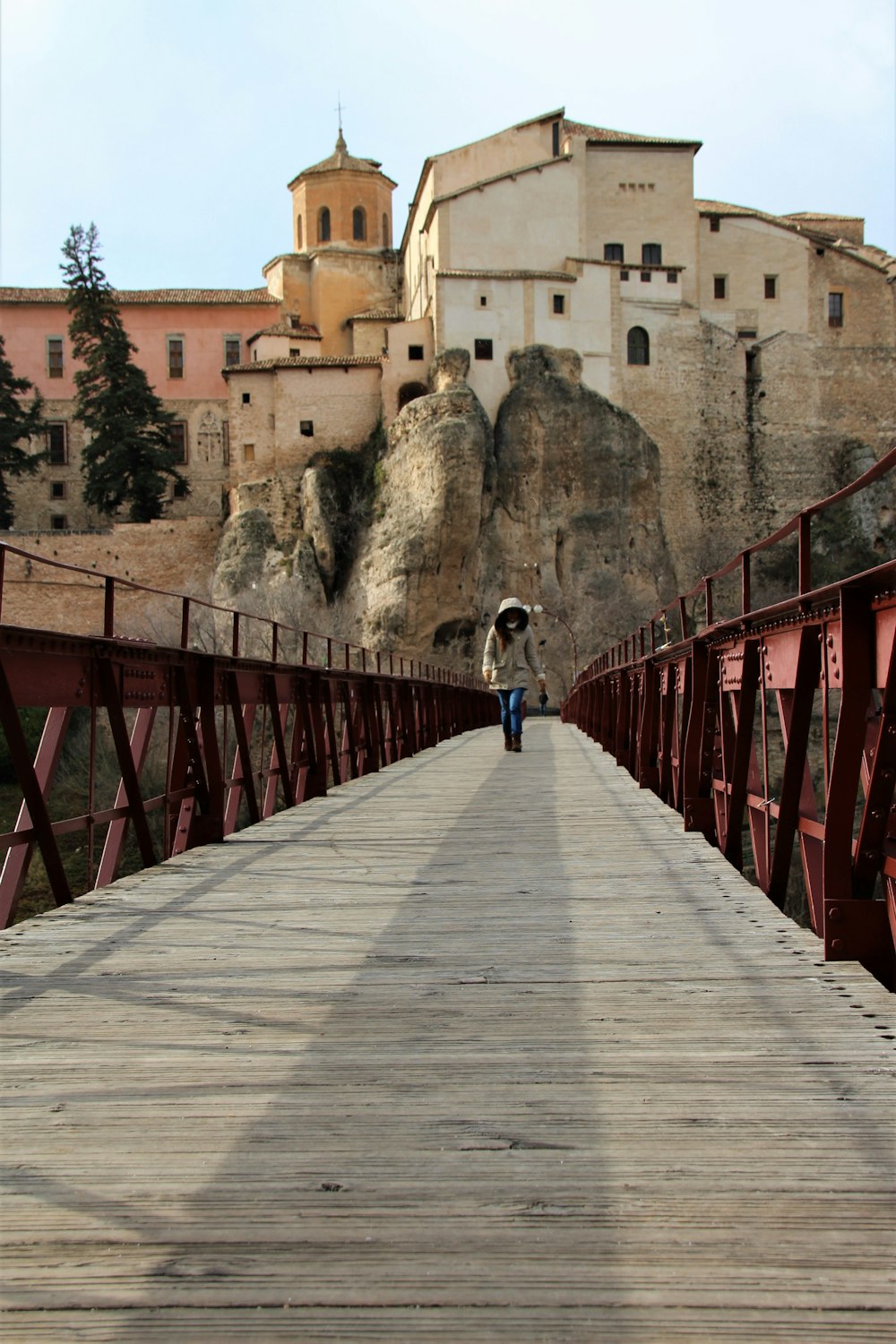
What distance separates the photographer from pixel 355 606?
163 ft

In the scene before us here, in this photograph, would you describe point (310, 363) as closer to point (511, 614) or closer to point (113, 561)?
point (113, 561)

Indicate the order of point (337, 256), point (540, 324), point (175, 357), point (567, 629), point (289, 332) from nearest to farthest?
point (567, 629), point (540, 324), point (289, 332), point (337, 256), point (175, 357)

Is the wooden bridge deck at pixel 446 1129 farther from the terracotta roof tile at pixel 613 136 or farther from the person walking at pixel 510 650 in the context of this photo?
the terracotta roof tile at pixel 613 136

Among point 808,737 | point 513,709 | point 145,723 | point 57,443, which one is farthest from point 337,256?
point 808,737

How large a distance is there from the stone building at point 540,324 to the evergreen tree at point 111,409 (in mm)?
3428

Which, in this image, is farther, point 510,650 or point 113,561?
point 113,561

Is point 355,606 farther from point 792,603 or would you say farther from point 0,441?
point 792,603

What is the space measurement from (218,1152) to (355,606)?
4749cm

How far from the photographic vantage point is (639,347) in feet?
176

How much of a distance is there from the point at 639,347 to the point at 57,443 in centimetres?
2752

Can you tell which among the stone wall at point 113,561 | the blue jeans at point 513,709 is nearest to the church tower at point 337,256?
the stone wall at point 113,561

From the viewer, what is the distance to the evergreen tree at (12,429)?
53.5 metres

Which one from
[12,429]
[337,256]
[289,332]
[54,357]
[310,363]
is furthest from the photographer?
[54,357]

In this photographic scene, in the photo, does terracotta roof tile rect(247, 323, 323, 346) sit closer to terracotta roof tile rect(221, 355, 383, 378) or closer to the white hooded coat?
terracotta roof tile rect(221, 355, 383, 378)
